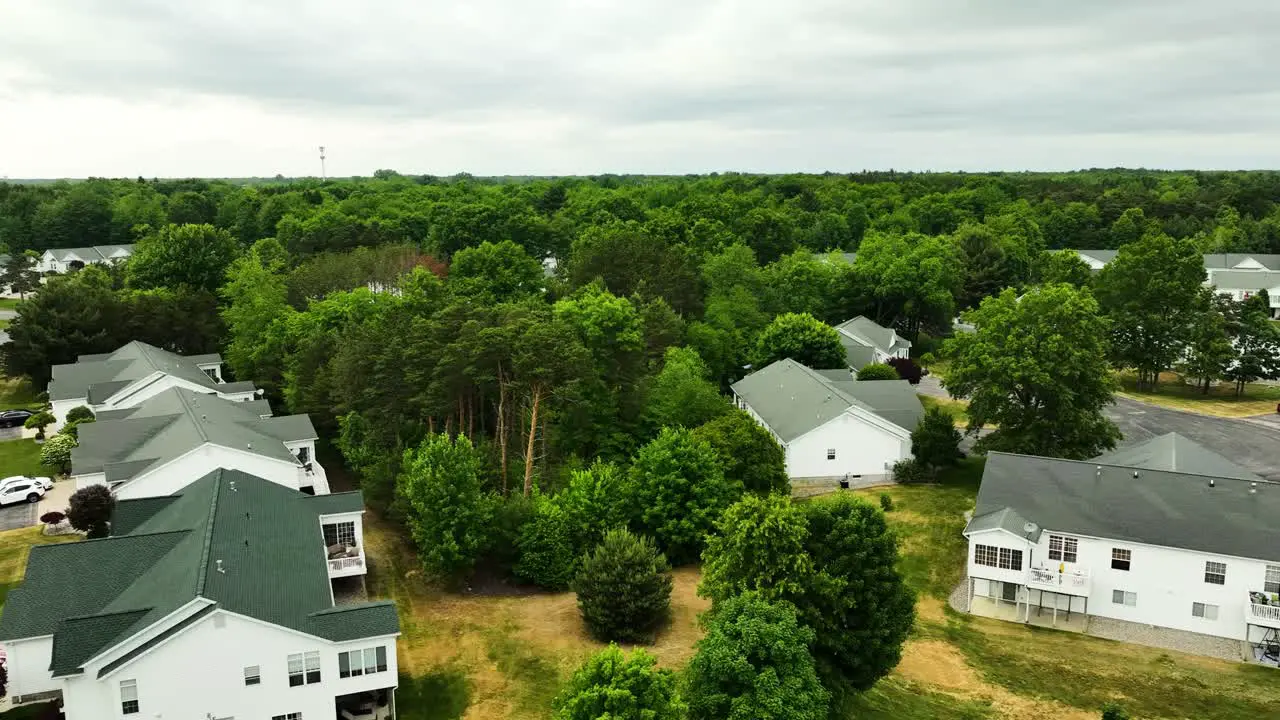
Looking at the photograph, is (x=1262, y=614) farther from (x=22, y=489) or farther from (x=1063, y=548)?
(x=22, y=489)

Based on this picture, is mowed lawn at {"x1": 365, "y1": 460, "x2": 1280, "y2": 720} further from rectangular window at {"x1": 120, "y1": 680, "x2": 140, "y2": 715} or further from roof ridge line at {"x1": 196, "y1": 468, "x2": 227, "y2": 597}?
rectangular window at {"x1": 120, "y1": 680, "x2": 140, "y2": 715}

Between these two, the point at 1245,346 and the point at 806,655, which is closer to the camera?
the point at 806,655

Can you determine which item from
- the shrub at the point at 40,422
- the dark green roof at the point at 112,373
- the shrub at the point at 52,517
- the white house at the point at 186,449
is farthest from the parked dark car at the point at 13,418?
the shrub at the point at 52,517

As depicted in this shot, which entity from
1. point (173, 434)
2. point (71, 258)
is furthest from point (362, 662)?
point (71, 258)

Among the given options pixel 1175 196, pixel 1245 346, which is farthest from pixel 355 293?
pixel 1175 196

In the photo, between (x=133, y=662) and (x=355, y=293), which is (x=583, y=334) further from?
(x=133, y=662)

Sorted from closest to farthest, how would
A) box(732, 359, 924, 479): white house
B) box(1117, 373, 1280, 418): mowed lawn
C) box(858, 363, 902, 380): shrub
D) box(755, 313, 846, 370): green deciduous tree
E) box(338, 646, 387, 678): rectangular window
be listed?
box(338, 646, 387, 678): rectangular window
box(732, 359, 924, 479): white house
box(1117, 373, 1280, 418): mowed lawn
box(858, 363, 902, 380): shrub
box(755, 313, 846, 370): green deciduous tree

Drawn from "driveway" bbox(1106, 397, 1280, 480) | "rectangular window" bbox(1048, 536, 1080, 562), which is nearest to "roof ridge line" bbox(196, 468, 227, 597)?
"rectangular window" bbox(1048, 536, 1080, 562)
